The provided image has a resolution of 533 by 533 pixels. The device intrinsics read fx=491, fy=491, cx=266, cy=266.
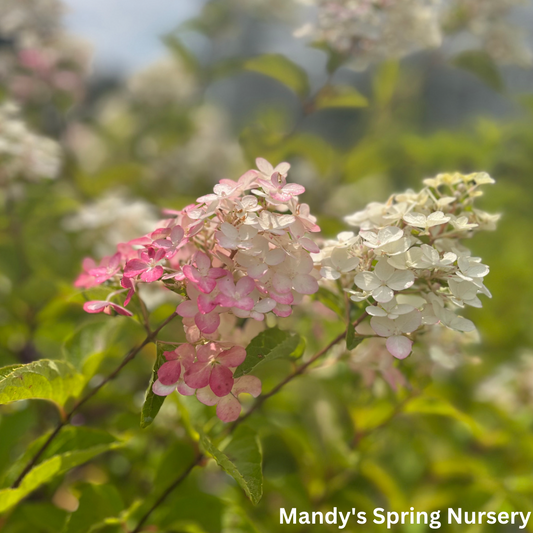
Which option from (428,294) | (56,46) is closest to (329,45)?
(428,294)

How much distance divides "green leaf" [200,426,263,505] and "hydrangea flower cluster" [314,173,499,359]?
168 mm

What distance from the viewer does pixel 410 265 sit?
45 centimetres

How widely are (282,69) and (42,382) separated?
779mm

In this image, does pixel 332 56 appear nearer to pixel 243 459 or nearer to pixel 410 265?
pixel 410 265

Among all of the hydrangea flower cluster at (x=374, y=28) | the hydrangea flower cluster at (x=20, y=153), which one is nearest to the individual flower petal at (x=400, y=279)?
the hydrangea flower cluster at (x=374, y=28)

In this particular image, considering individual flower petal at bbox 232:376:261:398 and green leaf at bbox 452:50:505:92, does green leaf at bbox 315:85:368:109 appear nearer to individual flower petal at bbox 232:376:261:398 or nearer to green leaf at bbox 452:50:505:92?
green leaf at bbox 452:50:505:92

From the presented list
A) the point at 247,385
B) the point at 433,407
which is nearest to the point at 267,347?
the point at 247,385

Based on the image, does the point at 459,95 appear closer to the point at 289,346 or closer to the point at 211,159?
the point at 211,159

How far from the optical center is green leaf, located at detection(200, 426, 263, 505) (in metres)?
0.42

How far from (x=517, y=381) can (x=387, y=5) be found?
32.5 inches

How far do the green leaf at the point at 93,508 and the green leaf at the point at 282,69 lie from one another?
0.79 meters

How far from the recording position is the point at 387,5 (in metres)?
0.90

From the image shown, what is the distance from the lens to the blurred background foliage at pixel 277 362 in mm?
649

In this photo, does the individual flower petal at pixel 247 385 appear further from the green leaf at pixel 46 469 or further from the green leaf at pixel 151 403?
the green leaf at pixel 46 469
